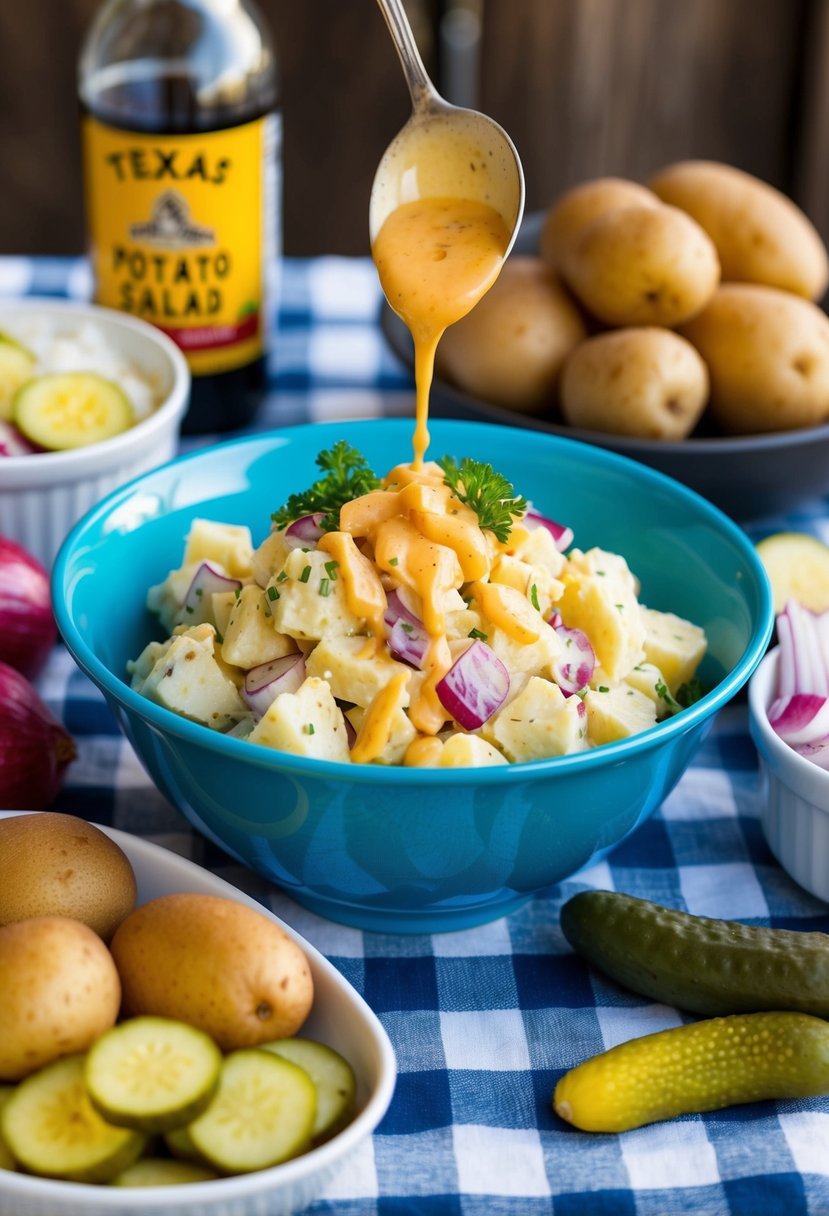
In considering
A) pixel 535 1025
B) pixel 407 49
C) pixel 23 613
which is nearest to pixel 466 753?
pixel 535 1025

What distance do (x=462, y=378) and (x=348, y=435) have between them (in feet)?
1.61

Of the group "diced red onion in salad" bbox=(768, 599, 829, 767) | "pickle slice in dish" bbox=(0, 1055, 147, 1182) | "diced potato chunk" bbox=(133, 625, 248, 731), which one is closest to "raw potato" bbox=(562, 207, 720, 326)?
"diced red onion in salad" bbox=(768, 599, 829, 767)

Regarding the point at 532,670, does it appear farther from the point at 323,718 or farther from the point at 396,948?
→ the point at 396,948

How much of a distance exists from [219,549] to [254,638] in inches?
10.6

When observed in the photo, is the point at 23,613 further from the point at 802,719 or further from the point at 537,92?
the point at 537,92

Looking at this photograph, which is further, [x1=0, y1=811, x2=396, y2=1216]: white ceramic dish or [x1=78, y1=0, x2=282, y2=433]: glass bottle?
[x1=78, y1=0, x2=282, y2=433]: glass bottle

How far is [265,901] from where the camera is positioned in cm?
184

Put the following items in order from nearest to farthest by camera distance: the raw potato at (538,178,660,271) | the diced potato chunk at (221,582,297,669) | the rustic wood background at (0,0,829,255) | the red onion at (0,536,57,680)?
the diced potato chunk at (221,582,297,669) < the red onion at (0,536,57,680) < the raw potato at (538,178,660,271) < the rustic wood background at (0,0,829,255)

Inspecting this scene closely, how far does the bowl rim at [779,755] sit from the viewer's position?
5.88 ft

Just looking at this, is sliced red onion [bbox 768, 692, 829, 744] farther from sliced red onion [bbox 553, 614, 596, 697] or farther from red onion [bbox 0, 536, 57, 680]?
red onion [bbox 0, 536, 57, 680]

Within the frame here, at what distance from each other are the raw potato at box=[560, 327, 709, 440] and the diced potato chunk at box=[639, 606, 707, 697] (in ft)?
1.99

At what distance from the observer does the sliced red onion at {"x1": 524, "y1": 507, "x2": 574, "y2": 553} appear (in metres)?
1.99

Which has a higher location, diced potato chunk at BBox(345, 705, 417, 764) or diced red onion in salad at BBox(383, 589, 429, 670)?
diced red onion in salad at BBox(383, 589, 429, 670)

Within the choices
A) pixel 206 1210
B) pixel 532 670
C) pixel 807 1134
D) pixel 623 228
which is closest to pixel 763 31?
pixel 623 228
